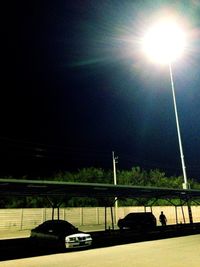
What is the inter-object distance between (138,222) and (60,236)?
12017 mm

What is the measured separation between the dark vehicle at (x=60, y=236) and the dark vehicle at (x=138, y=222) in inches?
368

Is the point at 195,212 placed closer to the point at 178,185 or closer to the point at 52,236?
the point at 178,185

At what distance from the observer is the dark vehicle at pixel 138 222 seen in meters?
25.7

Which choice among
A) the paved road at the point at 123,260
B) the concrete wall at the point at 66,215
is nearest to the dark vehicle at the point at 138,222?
the concrete wall at the point at 66,215

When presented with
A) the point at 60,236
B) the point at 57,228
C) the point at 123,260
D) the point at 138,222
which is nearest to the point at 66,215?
the point at 138,222

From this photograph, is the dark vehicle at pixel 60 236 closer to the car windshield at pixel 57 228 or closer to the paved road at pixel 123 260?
the car windshield at pixel 57 228

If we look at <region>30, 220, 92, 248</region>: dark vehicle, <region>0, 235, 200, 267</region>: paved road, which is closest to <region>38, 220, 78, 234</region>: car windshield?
A: <region>30, 220, 92, 248</region>: dark vehicle

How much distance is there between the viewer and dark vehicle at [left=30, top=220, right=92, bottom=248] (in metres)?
15.2

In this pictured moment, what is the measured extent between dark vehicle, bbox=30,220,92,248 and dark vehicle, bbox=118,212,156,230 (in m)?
9.34

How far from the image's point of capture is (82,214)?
36.0 m

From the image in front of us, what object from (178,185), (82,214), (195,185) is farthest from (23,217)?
(195,185)

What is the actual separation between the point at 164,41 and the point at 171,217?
26.9 meters

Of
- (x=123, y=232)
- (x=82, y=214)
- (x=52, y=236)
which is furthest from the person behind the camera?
(x=82, y=214)

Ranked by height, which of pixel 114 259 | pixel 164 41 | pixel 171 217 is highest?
pixel 164 41
